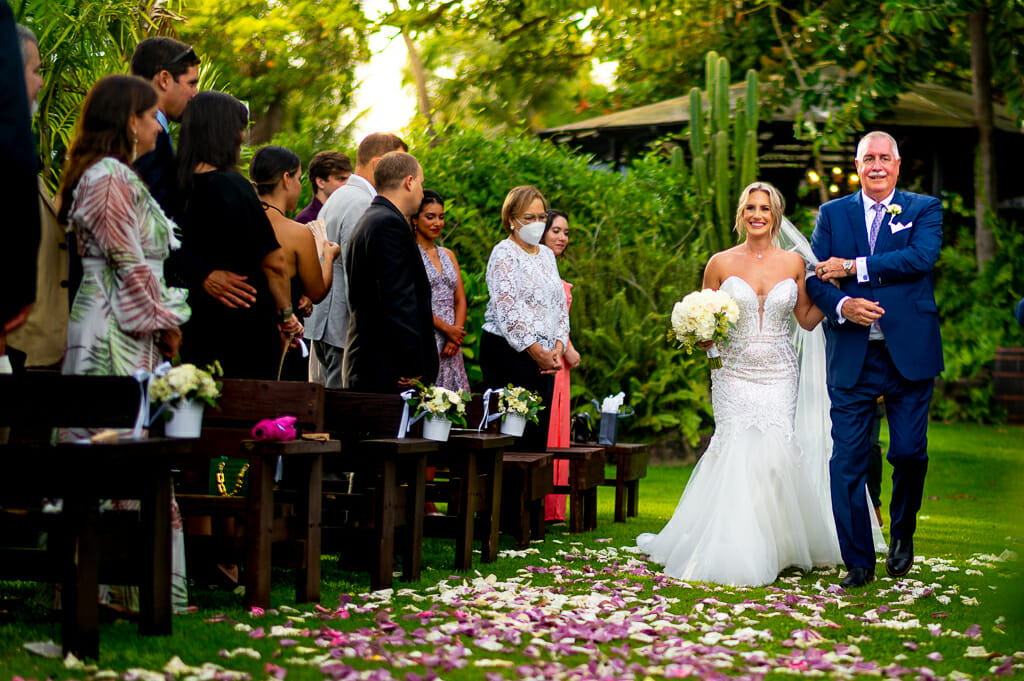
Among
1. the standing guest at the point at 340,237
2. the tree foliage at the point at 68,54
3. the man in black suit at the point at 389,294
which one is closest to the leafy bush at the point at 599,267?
the standing guest at the point at 340,237

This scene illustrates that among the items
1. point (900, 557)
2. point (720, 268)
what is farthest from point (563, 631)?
point (720, 268)

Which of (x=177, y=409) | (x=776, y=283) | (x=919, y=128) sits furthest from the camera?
(x=919, y=128)

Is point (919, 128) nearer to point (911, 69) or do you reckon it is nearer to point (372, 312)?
point (911, 69)

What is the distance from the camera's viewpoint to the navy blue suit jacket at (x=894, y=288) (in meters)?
6.81

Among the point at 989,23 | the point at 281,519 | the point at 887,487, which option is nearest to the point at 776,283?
the point at 281,519

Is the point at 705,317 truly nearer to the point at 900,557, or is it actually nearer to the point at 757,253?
the point at 757,253

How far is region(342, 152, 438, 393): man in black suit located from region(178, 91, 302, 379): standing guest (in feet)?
2.31

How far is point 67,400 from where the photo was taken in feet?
15.1

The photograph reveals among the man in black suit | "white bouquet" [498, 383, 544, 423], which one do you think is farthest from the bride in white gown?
the man in black suit

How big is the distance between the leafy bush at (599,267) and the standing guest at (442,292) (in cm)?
402

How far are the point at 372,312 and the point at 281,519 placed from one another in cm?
172

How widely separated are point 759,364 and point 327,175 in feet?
11.1

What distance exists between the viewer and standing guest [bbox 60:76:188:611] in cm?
506

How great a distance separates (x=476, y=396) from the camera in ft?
26.2
